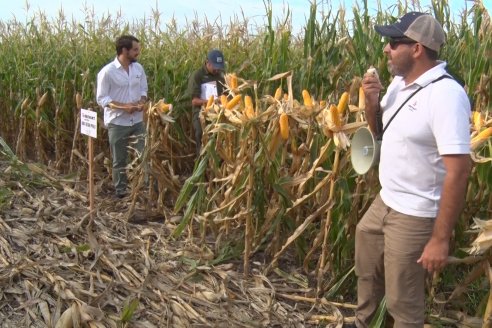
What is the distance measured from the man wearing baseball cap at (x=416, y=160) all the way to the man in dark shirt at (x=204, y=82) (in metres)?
2.84

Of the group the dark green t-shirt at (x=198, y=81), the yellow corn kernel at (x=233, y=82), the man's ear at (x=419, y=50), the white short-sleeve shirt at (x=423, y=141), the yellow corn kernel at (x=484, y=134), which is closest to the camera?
the white short-sleeve shirt at (x=423, y=141)

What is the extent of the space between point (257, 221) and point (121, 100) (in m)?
2.29

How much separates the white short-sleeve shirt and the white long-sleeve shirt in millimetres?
3311

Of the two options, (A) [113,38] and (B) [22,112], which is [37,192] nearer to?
(B) [22,112]

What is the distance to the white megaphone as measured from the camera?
2725mm

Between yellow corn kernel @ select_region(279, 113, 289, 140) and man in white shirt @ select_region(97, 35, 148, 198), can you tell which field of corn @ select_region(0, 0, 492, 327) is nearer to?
yellow corn kernel @ select_region(279, 113, 289, 140)

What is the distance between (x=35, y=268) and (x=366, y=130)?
202cm

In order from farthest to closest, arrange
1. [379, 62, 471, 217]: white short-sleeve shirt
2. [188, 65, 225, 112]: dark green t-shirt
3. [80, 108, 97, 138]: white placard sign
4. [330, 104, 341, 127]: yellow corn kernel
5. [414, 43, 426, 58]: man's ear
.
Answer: [188, 65, 225, 112]: dark green t-shirt, [80, 108, 97, 138]: white placard sign, [330, 104, 341, 127]: yellow corn kernel, [414, 43, 426, 58]: man's ear, [379, 62, 471, 217]: white short-sleeve shirt

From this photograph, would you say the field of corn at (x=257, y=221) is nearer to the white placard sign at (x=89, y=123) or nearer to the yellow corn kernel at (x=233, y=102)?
the yellow corn kernel at (x=233, y=102)

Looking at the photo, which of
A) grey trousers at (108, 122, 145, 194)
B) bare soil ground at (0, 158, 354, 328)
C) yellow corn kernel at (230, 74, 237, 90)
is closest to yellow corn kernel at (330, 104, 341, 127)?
yellow corn kernel at (230, 74, 237, 90)

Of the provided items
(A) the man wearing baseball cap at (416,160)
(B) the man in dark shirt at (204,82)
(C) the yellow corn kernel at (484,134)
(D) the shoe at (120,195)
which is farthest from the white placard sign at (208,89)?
(C) the yellow corn kernel at (484,134)

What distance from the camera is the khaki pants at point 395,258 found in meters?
2.48

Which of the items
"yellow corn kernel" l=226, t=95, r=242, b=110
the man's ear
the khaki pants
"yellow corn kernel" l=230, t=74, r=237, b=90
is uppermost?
the man's ear

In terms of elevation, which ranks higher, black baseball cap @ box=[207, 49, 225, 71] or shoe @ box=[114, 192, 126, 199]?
black baseball cap @ box=[207, 49, 225, 71]
